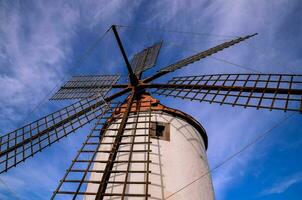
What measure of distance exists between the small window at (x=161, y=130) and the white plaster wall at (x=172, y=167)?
10 cm

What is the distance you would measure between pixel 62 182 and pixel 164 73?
5478mm

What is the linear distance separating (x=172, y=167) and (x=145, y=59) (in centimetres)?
541

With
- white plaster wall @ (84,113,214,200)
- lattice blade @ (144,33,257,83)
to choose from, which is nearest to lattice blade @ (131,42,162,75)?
lattice blade @ (144,33,257,83)

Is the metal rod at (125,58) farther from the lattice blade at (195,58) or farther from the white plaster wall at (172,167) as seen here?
the white plaster wall at (172,167)

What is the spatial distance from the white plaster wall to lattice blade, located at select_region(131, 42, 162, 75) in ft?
9.93

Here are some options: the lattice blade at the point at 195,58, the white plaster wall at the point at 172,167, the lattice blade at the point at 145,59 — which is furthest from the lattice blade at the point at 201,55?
the white plaster wall at the point at 172,167

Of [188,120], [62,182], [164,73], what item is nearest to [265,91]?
[188,120]

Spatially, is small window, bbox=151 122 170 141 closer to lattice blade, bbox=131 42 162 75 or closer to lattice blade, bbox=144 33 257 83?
lattice blade, bbox=144 33 257 83

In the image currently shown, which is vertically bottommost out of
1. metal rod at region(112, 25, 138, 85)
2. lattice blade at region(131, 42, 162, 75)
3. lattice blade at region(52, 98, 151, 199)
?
lattice blade at region(52, 98, 151, 199)

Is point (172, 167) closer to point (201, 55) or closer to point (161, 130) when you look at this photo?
point (161, 130)

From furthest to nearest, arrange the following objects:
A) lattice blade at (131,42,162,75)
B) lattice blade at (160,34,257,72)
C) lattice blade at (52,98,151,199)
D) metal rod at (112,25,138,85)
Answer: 1. lattice blade at (131,42,162,75)
2. lattice blade at (160,34,257,72)
3. metal rod at (112,25,138,85)
4. lattice blade at (52,98,151,199)

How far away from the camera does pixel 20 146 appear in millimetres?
7004

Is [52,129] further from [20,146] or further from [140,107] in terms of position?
[140,107]

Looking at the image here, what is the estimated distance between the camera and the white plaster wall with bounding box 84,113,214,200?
5051 mm
